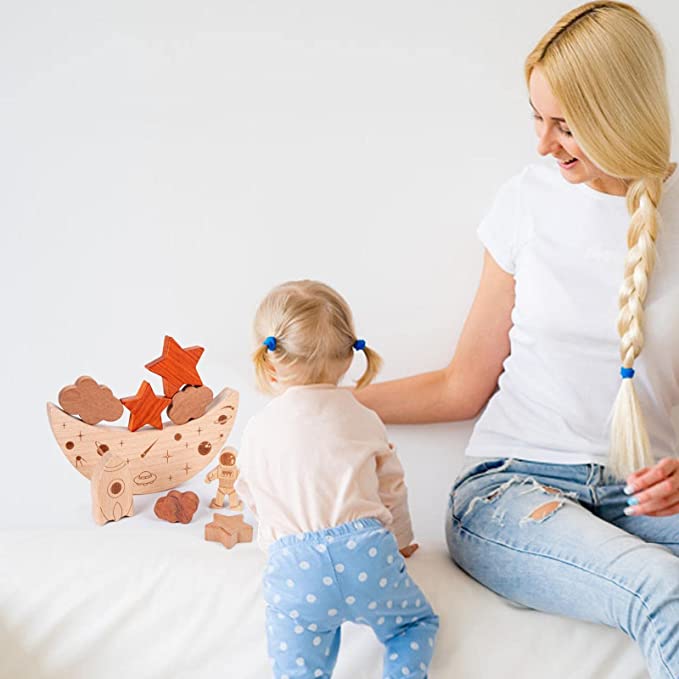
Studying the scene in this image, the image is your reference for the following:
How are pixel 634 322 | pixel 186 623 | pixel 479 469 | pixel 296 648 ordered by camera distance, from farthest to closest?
pixel 479 469
pixel 634 322
pixel 186 623
pixel 296 648

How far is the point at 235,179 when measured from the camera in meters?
1.75

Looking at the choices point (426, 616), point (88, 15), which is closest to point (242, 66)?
point (88, 15)

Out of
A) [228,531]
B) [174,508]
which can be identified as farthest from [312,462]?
[174,508]

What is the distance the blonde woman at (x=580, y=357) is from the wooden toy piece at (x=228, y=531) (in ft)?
1.03

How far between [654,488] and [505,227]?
0.52 meters

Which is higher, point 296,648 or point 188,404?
point 188,404

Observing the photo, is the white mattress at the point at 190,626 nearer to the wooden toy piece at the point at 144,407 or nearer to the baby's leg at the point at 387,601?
the baby's leg at the point at 387,601

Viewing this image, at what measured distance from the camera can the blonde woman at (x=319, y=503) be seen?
127 cm

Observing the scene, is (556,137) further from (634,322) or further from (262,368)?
(262,368)

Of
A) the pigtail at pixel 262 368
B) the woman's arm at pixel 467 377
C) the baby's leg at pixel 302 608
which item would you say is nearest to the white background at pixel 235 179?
the woman's arm at pixel 467 377

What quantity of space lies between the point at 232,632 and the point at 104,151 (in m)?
0.87

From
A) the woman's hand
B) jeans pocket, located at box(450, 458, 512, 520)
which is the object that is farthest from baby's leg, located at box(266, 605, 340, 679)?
the woman's hand

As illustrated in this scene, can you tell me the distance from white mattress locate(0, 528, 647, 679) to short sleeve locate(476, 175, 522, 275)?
1.71 ft

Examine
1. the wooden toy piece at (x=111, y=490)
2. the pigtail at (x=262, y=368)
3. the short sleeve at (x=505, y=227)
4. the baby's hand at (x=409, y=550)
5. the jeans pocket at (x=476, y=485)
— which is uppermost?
the short sleeve at (x=505, y=227)
